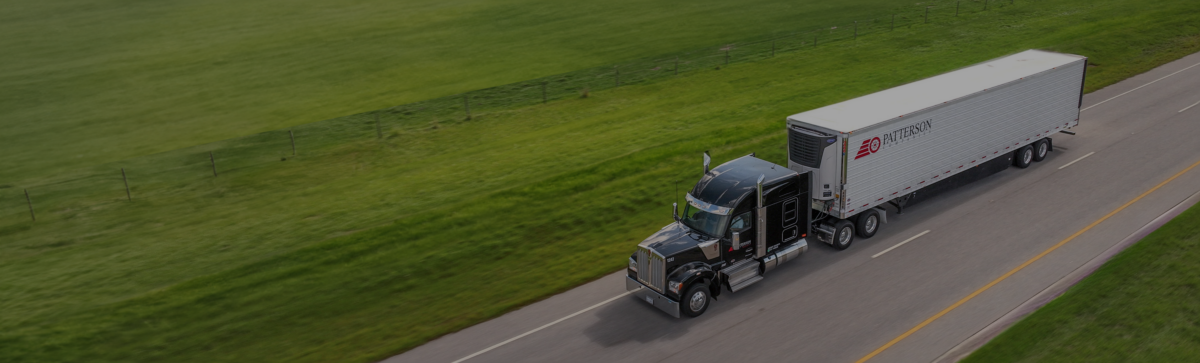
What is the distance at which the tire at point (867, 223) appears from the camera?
23.6 m

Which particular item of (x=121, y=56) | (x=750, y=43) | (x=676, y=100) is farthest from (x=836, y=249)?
(x=121, y=56)

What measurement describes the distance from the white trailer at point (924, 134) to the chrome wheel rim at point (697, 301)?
15.8 feet

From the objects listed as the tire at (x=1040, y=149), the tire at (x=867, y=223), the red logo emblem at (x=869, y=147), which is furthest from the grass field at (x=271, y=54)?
the red logo emblem at (x=869, y=147)

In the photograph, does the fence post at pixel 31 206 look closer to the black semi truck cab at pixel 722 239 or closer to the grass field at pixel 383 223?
the grass field at pixel 383 223

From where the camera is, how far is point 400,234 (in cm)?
2638

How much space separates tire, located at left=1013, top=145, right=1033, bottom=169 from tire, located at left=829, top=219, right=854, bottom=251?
8.71 meters

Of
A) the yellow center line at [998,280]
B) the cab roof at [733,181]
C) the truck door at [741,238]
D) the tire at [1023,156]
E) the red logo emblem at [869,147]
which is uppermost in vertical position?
Answer: the red logo emblem at [869,147]

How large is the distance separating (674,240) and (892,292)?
19.2 feet

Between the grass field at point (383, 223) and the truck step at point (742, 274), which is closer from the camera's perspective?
the truck step at point (742, 274)

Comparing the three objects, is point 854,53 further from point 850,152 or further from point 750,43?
point 850,152

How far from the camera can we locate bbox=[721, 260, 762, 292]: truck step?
2086 centimetres

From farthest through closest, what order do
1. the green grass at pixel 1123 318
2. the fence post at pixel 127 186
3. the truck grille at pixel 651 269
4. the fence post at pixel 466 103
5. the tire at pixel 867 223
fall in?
the fence post at pixel 466 103 → the fence post at pixel 127 186 → the tire at pixel 867 223 → the truck grille at pixel 651 269 → the green grass at pixel 1123 318

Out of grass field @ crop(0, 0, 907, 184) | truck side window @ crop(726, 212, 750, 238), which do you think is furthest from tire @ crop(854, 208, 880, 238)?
grass field @ crop(0, 0, 907, 184)

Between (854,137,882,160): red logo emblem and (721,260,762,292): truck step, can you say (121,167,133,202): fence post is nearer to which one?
(721,260,762,292): truck step
